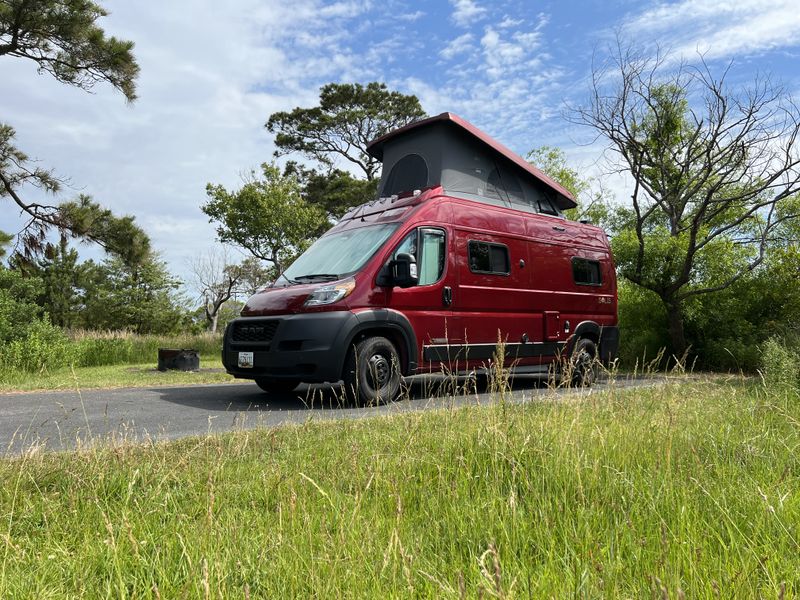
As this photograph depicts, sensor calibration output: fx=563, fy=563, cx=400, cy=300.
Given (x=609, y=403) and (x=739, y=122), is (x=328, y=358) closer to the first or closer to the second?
(x=609, y=403)

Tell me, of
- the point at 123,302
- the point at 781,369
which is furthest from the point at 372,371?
the point at 123,302

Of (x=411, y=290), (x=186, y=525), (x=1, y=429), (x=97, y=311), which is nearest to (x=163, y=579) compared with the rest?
(x=186, y=525)

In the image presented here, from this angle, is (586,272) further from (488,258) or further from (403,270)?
(403,270)

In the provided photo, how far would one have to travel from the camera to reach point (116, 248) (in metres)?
16.8

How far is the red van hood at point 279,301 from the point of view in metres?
6.29

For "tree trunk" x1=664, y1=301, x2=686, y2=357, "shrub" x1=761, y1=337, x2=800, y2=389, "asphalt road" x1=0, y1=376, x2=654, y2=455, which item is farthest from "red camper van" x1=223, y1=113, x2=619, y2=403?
"tree trunk" x1=664, y1=301, x2=686, y2=357

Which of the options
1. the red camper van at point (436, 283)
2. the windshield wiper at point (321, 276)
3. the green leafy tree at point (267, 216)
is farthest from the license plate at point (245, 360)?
the green leafy tree at point (267, 216)

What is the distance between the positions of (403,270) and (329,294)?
0.90 metres

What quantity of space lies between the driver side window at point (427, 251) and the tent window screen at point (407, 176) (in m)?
1.62

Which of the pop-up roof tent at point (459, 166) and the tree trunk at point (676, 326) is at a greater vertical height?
the pop-up roof tent at point (459, 166)

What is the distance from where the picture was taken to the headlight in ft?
20.2

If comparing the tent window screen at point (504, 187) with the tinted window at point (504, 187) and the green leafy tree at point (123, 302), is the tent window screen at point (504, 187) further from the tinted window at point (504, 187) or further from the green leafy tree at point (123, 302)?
the green leafy tree at point (123, 302)

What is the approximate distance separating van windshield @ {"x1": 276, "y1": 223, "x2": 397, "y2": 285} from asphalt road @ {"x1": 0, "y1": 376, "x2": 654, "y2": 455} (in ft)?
4.72

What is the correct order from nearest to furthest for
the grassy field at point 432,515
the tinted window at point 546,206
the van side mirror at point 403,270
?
the grassy field at point 432,515 < the van side mirror at point 403,270 < the tinted window at point 546,206
